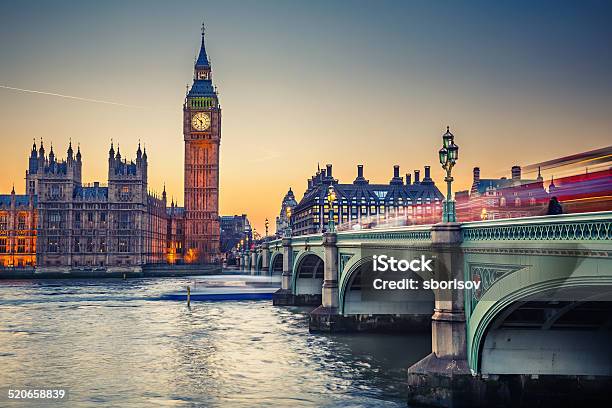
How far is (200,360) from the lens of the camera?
124 ft

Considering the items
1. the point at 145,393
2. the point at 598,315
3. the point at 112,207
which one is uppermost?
the point at 112,207

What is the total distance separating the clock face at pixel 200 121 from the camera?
19212cm

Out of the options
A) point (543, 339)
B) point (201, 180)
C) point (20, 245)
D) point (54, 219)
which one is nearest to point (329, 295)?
point (543, 339)

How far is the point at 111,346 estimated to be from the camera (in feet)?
140

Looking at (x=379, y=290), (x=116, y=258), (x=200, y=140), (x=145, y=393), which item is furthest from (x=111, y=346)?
(x=200, y=140)

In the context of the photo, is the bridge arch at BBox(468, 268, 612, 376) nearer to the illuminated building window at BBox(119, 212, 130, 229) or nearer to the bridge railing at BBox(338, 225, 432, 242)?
the bridge railing at BBox(338, 225, 432, 242)

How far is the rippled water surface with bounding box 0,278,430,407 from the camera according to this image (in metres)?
29.1

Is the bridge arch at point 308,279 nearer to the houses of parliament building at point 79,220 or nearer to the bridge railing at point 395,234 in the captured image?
the bridge railing at point 395,234

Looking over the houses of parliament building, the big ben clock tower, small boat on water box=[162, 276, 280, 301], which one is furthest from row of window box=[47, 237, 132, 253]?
small boat on water box=[162, 276, 280, 301]

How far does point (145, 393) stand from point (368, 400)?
9.46 meters

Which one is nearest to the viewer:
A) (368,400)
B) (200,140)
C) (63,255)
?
(368,400)

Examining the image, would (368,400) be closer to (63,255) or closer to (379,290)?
(379,290)

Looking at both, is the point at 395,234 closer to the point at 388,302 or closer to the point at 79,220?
the point at 388,302

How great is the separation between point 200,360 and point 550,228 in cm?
2506
